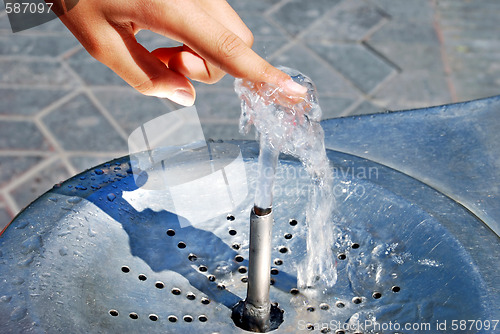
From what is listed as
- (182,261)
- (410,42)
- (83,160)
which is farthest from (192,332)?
(410,42)

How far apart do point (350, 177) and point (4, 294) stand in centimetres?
55

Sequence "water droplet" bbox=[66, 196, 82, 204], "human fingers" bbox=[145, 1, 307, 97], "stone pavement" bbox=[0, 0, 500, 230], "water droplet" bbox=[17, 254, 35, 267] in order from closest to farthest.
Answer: "human fingers" bbox=[145, 1, 307, 97], "water droplet" bbox=[17, 254, 35, 267], "water droplet" bbox=[66, 196, 82, 204], "stone pavement" bbox=[0, 0, 500, 230]

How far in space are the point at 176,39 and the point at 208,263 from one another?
1.21 ft

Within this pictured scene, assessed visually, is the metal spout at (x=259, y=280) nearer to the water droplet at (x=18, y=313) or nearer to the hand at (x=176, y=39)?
the hand at (x=176, y=39)

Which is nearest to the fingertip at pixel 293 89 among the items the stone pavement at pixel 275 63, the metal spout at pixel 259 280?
the metal spout at pixel 259 280

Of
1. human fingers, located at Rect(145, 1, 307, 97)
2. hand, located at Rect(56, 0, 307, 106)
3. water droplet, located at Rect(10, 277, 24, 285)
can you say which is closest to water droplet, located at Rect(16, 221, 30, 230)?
water droplet, located at Rect(10, 277, 24, 285)

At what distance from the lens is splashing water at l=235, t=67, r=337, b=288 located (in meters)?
0.80

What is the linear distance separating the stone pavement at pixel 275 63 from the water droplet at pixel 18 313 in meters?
1.40

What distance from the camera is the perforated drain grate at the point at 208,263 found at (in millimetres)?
855

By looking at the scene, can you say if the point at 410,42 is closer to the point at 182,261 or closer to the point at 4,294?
the point at 182,261

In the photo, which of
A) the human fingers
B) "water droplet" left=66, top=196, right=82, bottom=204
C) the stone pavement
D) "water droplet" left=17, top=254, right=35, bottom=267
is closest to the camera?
the human fingers

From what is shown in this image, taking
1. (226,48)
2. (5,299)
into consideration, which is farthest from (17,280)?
(226,48)

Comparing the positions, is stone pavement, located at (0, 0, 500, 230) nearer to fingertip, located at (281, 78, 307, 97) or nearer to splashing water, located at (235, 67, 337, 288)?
splashing water, located at (235, 67, 337, 288)

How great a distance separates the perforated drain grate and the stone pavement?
127 cm
